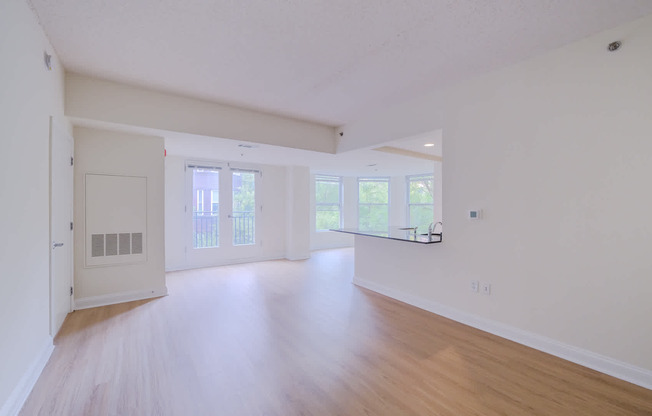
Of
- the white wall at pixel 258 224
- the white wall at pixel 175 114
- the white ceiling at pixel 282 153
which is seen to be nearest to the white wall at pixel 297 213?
the white wall at pixel 258 224

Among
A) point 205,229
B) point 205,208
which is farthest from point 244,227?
point 205,208

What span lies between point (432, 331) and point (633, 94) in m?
2.51

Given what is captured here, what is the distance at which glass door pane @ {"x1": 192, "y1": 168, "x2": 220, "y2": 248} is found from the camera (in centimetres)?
566

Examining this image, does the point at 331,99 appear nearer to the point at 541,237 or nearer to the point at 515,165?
the point at 515,165

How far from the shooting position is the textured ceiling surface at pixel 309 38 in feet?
6.29

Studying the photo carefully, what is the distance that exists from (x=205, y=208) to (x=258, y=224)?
1.22 m

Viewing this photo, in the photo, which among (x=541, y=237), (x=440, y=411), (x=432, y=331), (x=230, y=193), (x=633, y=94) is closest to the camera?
(x=440, y=411)

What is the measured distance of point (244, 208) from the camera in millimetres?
6277

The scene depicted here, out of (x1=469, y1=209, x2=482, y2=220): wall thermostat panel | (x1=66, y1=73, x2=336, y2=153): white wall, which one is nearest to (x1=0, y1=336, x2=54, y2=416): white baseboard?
(x1=66, y1=73, x2=336, y2=153): white wall

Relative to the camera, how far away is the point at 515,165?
266 cm

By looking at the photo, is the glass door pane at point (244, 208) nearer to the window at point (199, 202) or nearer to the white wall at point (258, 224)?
the white wall at point (258, 224)

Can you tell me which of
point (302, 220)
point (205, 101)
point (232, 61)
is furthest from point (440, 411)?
point (302, 220)

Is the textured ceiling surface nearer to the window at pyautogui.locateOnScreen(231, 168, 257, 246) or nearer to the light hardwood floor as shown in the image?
the light hardwood floor

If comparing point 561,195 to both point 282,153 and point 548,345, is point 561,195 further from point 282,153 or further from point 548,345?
point 282,153
